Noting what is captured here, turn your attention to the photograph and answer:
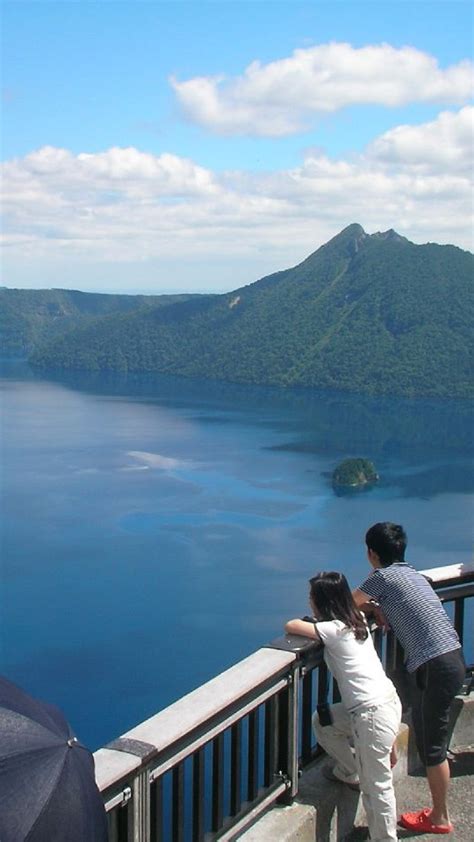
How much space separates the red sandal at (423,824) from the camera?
3309mm

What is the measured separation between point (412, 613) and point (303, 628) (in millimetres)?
420

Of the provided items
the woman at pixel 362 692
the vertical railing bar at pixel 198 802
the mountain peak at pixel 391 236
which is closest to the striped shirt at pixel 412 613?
the woman at pixel 362 692

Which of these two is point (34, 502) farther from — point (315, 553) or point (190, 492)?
point (315, 553)

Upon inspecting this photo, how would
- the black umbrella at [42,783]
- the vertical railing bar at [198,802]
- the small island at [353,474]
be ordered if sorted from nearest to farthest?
the black umbrella at [42,783]
the vertical railing bar at [198,802]
the small island at [353,474]

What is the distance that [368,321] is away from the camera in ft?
470

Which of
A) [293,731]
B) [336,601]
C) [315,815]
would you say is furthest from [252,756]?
[336,601]

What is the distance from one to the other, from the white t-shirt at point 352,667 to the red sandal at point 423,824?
0.65m

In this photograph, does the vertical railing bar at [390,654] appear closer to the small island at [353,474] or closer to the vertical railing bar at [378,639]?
the vertical railing bar at [378,639]

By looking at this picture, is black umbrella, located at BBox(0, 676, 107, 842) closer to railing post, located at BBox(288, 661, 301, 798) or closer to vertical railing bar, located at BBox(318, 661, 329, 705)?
railing post, located at BBox(288, 661, 301, 798)

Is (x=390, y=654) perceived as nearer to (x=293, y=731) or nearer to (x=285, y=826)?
(x=293, y=731)

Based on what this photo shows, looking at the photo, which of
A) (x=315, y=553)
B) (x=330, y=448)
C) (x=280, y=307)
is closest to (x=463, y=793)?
(x=315, y=553)

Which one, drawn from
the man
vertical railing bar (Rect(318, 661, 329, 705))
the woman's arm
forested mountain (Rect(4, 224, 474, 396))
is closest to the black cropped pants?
the man

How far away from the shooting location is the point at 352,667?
118 inches

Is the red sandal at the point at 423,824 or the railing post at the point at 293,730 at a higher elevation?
the railing post at the point at 293,730
